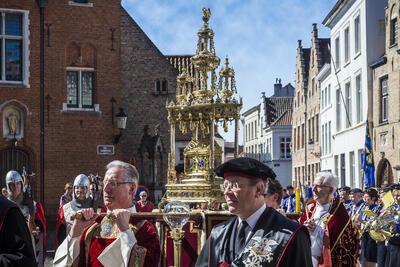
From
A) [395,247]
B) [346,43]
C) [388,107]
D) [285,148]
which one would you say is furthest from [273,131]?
[395,247]

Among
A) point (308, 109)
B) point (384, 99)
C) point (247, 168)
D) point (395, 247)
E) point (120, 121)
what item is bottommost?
point (395, 247)

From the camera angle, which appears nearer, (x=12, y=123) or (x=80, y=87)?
(x=12, y=123)

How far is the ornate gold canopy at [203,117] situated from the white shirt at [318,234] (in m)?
4.71

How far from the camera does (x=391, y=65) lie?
26734 millimetres

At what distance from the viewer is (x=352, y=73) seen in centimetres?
3322

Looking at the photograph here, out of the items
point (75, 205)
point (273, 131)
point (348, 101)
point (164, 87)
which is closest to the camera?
point (75, 205)

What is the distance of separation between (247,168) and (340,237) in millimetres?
3525

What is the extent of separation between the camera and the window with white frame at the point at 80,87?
26.2 m

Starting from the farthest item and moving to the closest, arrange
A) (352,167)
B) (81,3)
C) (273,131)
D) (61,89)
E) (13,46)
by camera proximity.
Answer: (273,131) < (352,167) < (81,3) < (61,89) < (13,46)

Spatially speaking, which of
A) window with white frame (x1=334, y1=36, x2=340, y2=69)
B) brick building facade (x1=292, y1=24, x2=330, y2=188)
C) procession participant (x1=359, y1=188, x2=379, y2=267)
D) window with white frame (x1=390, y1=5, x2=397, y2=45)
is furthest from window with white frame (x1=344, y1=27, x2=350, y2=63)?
procession participant (x1=359, y1=188, x2=379, y2=267)

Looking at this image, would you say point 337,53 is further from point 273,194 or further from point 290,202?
point 273,194

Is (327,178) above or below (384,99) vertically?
below

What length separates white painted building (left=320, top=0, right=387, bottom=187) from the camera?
30516 millimetres

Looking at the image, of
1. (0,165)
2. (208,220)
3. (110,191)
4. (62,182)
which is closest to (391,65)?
(62,182)
